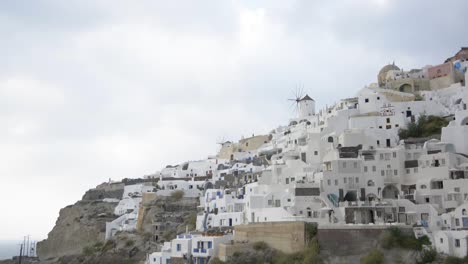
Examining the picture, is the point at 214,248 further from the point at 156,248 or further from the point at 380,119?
the point at 380,119

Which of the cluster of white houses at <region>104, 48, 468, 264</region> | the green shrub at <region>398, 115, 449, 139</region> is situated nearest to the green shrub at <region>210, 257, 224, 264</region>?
the cluster of white houses at <region>104, 48, 468, 264</region>

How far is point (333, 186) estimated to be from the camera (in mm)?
40469

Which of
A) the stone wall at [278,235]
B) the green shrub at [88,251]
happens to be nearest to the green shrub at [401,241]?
the stone wall at [278,235]

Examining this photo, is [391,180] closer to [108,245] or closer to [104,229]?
[108,245]

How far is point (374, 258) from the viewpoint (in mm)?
33656

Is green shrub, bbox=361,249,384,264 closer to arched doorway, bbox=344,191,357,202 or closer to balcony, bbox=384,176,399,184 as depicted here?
arched doorway, bbox=344,191,357,202

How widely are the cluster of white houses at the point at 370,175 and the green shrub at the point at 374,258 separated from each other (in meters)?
2.96

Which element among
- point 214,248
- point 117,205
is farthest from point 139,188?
point 214,248

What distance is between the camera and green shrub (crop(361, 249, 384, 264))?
3362 cm

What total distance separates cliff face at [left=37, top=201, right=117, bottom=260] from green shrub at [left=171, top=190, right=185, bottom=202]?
9.92m

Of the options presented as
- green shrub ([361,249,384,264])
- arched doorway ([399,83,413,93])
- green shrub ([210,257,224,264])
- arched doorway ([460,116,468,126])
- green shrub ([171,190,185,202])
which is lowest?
green shrub ([210,257,224,264])

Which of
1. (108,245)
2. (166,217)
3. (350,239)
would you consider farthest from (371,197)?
(108,245)

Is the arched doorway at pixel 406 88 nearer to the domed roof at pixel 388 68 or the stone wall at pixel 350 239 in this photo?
the domed roof at pixel 388 68

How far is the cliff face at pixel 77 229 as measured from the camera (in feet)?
211
